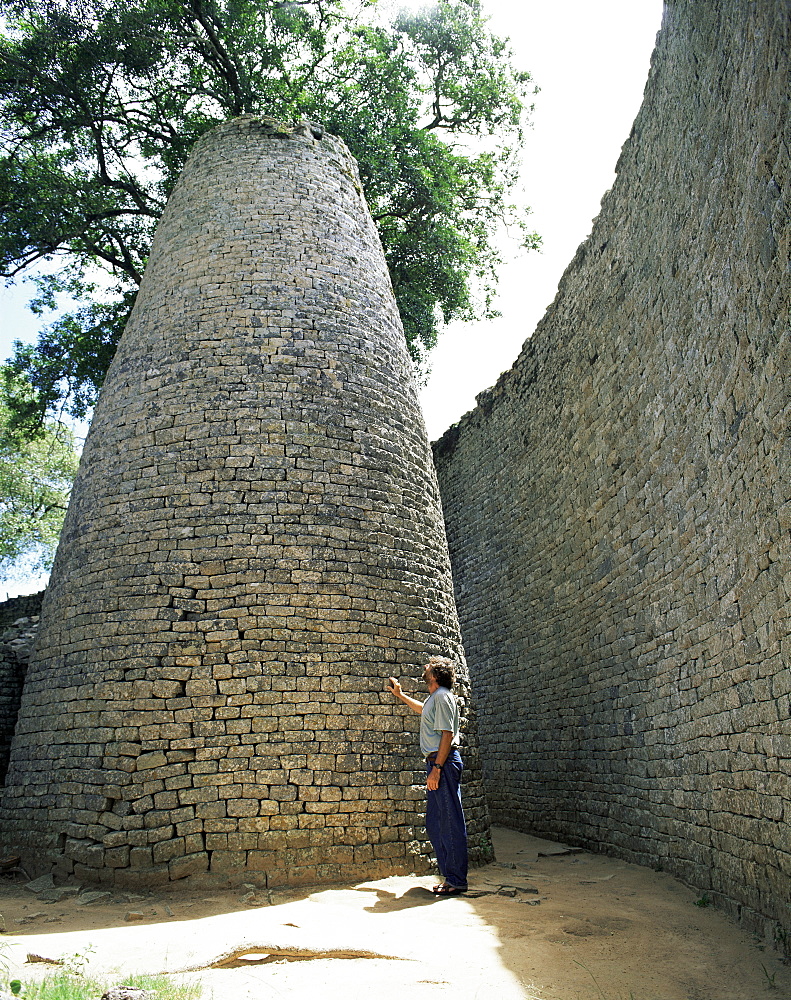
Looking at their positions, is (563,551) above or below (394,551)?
above

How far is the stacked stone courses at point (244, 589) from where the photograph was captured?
4.92 metres

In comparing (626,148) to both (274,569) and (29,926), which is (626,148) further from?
(29,926)

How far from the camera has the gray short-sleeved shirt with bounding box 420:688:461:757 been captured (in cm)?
471

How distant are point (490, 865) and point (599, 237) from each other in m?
6.13

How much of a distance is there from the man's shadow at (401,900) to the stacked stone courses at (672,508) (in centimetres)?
184

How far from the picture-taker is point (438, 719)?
4.71 metres

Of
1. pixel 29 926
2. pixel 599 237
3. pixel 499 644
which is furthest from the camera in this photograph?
pixel 499 644

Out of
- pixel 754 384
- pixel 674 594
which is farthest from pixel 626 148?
pixel 674 594

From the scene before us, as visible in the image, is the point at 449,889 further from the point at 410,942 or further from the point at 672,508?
the point at 672,508

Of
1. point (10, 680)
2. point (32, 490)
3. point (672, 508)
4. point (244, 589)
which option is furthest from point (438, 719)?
point (32, 490)

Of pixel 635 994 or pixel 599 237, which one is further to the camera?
pixel 599 237

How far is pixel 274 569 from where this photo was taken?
5.56m

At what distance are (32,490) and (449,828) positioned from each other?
20664 mm

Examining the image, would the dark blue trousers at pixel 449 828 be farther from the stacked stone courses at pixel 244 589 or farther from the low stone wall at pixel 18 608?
the low stone wall at pixel 18 608
